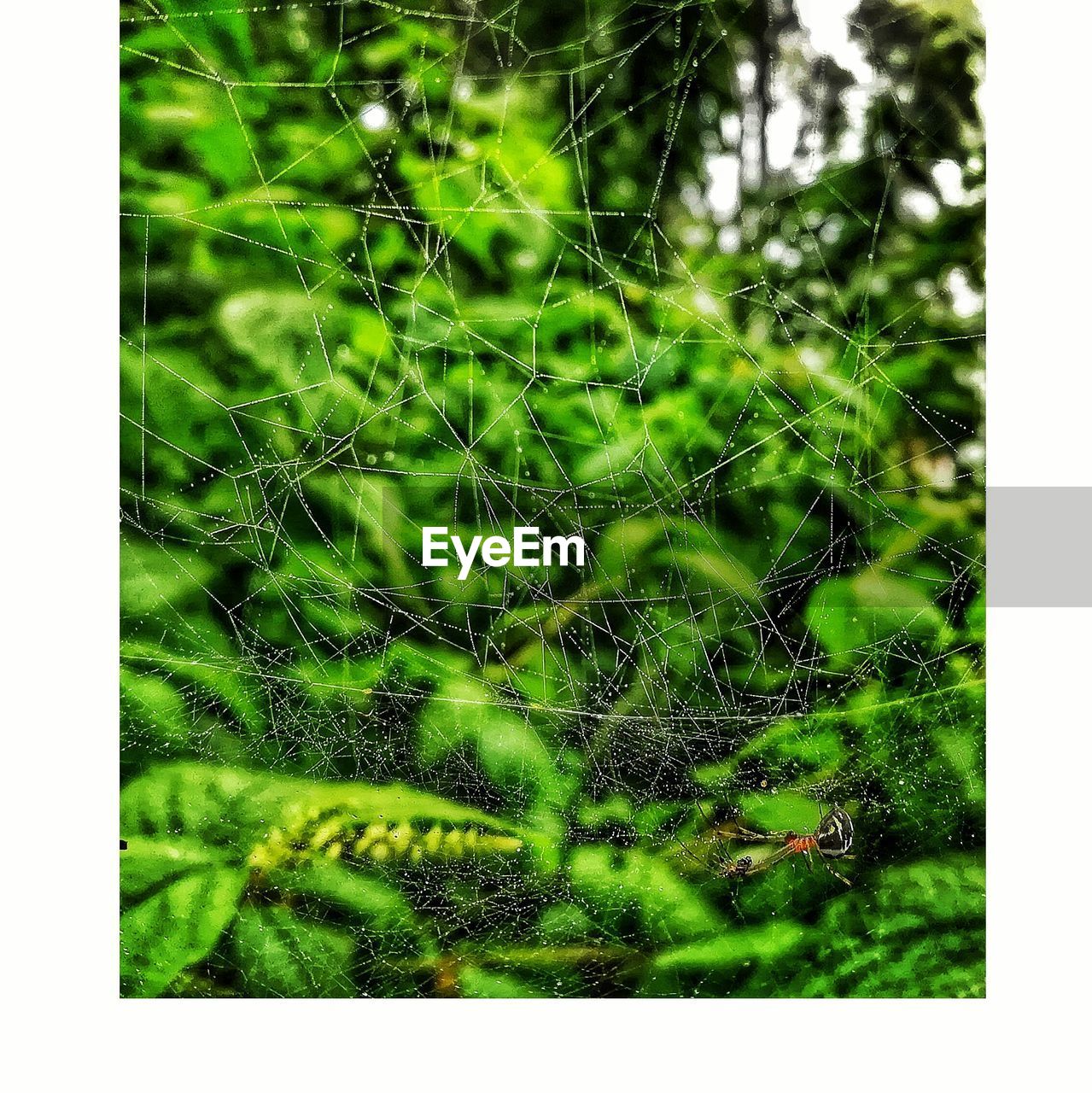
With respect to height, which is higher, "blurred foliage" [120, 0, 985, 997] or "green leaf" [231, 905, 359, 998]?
"blurred foliage" [120, 0, 985, 997]

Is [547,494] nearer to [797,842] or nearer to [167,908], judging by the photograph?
[797,842]

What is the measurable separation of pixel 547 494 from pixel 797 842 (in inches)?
27.0

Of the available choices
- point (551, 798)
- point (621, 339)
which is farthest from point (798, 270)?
point (551, 798)

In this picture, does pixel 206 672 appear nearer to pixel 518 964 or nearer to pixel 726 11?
pixel 518 964
